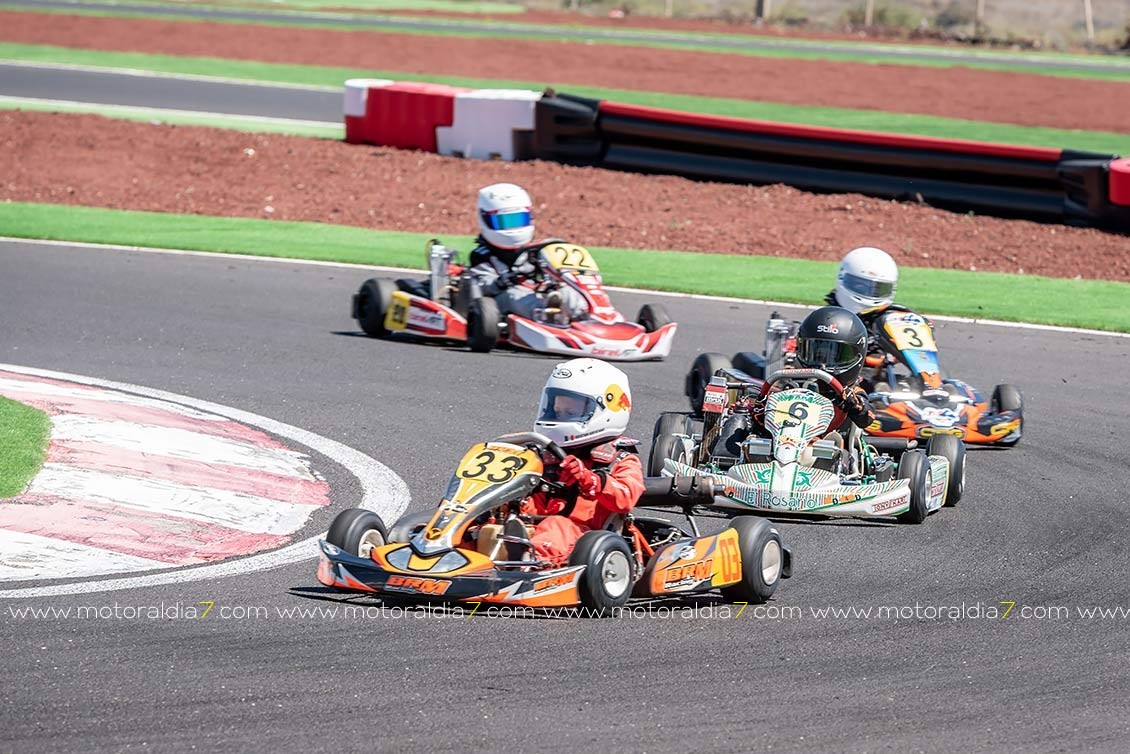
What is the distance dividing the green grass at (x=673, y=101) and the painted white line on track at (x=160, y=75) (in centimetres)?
30

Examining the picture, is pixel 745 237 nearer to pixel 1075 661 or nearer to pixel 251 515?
pixel 251 515

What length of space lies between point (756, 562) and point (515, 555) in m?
1.05

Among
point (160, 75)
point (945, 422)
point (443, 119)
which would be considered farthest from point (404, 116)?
point (945, 422)

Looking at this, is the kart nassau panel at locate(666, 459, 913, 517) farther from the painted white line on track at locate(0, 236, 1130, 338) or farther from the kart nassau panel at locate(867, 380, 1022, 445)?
the painted white line on track at locate(0, 236, 1130, 338)

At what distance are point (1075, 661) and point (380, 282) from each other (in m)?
8.10

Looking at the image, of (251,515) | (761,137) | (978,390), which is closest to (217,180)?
(761,137)

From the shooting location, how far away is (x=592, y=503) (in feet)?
23.9

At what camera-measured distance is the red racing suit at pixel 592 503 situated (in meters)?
7.02

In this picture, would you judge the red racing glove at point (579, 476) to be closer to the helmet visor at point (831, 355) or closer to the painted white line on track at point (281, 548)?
the painted white line on track at point (281, 548)

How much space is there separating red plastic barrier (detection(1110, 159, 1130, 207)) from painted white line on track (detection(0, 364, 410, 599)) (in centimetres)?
1073

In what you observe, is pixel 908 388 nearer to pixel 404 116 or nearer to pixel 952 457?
pixel 952 457

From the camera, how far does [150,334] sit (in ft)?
42.5

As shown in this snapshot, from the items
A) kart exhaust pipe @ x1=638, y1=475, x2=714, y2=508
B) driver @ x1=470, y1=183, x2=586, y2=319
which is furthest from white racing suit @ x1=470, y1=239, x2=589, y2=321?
kart exhaust pipe @ x1=638, y1=475, x2=714, y2=508

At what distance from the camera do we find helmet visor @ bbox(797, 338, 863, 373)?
9703mm
